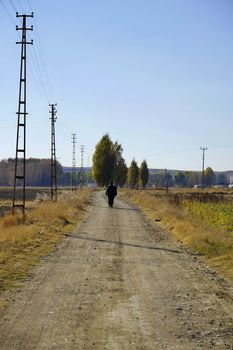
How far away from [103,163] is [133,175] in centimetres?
4058

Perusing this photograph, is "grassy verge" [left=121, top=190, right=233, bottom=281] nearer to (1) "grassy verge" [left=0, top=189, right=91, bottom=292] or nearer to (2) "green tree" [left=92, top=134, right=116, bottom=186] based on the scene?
(1) "grassy verge" [left=0, top=189, right=91, bottom=292]

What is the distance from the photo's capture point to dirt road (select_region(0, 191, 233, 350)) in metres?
6.66

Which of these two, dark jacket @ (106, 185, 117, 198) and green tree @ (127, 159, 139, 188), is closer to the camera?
dark jacket @ (106, 185, 117, 198)

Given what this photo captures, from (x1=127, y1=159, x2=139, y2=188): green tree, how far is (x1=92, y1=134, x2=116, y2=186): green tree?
37.9 meters

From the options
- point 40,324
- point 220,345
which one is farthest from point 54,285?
point 220,345

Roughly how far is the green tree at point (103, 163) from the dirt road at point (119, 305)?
71.1 m

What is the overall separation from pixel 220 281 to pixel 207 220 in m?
15.0

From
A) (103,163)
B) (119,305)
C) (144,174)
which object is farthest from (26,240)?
(144,174)

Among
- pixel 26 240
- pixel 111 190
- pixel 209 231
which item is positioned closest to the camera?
pixel 26 240

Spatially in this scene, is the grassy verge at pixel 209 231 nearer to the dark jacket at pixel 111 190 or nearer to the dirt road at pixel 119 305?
the dirt road at pixel 119 305

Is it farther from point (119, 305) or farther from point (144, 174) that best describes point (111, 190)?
point (144, 174)

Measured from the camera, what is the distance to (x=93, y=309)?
27.2 feet

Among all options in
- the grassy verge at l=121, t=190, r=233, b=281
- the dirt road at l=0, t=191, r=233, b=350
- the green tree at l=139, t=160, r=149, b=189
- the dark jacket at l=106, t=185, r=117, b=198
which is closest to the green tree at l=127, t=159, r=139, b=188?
the green tree at l=139, t=160, r=149, b=189

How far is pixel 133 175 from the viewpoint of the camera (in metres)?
126
